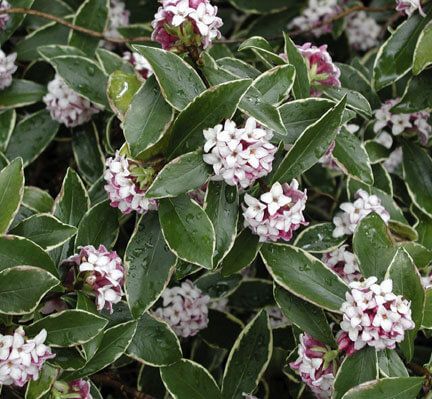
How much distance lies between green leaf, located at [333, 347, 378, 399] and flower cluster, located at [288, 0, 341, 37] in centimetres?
113

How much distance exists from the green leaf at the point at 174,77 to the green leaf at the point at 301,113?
0.61 ft

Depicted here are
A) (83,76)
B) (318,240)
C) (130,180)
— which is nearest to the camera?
(130,180)

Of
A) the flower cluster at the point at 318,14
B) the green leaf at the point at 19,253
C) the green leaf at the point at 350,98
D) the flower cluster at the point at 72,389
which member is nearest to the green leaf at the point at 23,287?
the green leaf at the point at 19,253

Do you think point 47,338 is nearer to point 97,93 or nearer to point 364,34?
point 97,93

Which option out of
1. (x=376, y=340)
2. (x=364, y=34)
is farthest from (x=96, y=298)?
(x=364, y=34)

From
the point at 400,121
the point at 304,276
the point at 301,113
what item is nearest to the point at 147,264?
the point at 304,276

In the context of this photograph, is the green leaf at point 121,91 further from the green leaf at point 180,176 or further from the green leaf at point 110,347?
the green leaf at point 110,347

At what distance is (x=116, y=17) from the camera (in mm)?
2242

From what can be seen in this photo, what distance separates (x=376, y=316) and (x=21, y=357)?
63 centimetres

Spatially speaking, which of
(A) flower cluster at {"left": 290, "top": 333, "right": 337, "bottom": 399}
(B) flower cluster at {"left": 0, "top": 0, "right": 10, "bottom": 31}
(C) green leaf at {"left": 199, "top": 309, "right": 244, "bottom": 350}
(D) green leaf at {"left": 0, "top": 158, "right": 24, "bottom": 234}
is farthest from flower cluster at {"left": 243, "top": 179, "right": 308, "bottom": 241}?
(B) flower cluster at {"left": 0, "top": 0, "right": 10, "bottom": 31}

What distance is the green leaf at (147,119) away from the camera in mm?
1381

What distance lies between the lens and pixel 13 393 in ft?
5.40

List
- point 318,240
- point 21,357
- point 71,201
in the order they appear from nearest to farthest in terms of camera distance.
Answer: point 21,357 < point 71,201 < point 318,240

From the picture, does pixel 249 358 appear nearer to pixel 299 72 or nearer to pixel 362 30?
pixel 299 72
